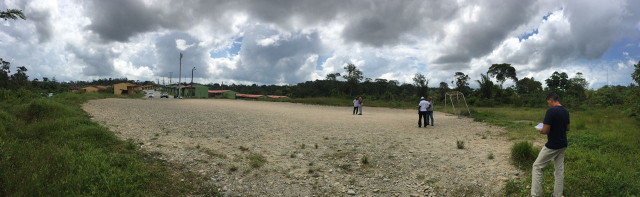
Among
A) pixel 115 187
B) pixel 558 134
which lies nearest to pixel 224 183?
pixel 115 187

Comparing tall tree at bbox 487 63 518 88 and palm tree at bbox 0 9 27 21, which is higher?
tall tree at bbox 487 63 518 88

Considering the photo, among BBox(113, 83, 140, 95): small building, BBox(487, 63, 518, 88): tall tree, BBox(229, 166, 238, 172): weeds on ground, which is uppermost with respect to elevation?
BBox(487, 63, 518, 88): tall tree

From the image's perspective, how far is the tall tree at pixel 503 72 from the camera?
57.2 m

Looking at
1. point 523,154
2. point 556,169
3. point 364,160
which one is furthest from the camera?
point 364,160

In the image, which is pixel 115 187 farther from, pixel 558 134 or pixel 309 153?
pixel 558 134

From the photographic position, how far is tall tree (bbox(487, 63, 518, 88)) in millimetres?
57188

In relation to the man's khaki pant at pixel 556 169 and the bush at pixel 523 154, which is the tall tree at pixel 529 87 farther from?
the man's khaki pant at pixel 556 169

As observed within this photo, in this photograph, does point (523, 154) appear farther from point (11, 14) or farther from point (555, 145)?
point (11, 14)

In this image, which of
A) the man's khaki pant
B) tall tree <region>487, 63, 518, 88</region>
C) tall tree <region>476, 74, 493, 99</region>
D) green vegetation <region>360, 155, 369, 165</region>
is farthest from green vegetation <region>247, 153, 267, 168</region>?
tall tree <region>487, 63, 518, 88</region>

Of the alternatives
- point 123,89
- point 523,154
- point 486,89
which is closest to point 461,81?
point 486,89

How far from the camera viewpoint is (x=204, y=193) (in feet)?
15.6

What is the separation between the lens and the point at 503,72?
57.5 metres

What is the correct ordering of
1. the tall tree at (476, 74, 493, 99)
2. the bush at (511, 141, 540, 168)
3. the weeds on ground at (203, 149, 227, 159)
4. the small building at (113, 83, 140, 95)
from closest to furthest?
1. the bush at (511, 141, 540, 168)
2. the weeds on ground at (203, 149, 227, 159)
3. the tall tree at (476, 74, 493, 99)
4. the small building at (113, 83, 140, 95)

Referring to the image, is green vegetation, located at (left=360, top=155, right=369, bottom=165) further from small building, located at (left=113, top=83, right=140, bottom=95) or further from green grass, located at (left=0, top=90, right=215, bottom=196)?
small building, located at (left=113, top=83, right=140, bottom=95)
